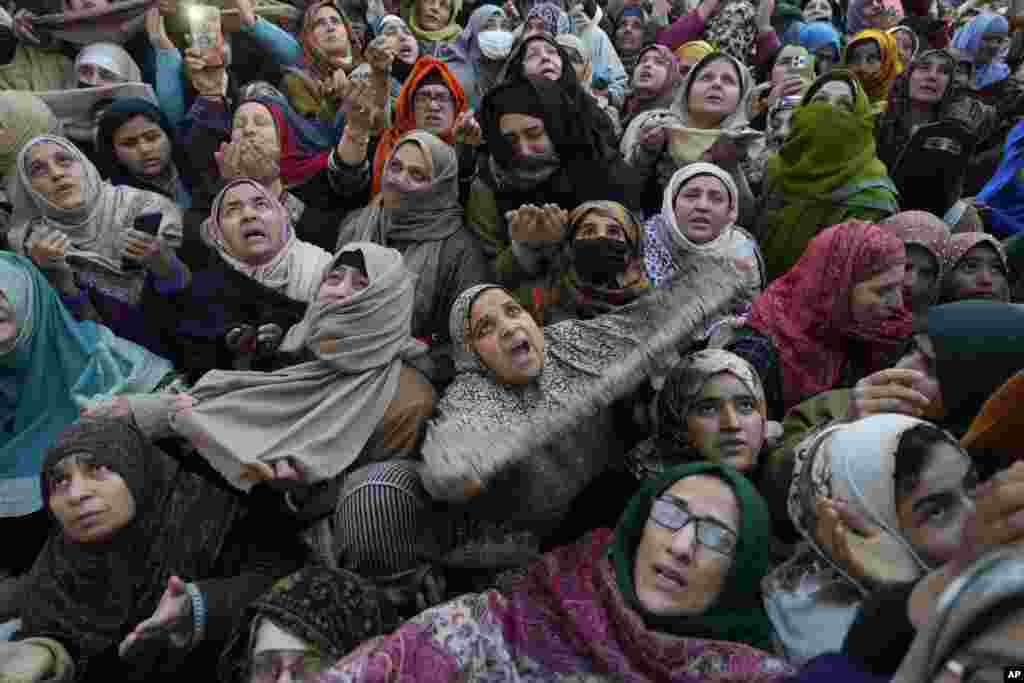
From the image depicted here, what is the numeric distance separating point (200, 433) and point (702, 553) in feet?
5.05

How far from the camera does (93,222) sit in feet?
10.8

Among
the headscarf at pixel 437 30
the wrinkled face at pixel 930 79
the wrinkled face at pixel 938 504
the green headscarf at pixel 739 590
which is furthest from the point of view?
the headscarf at pixel 437 30

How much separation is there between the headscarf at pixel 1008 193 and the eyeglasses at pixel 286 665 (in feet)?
12.8

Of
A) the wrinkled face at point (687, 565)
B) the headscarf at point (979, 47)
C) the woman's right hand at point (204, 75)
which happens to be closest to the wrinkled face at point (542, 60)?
the woman's right hand at point (204, 75)

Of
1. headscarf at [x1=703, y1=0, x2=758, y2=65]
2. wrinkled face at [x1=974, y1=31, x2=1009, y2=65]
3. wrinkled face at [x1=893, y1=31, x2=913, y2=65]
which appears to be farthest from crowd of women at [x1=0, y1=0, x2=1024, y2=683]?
wrinkled face at [x1=974, y1=31, x2=1009, y2=65]

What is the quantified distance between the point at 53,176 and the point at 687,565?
297 centimetres

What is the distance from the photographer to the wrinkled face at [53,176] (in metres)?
3.21

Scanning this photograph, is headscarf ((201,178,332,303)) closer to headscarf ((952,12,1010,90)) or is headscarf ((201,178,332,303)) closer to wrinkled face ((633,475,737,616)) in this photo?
wrinkled face ((633,475,737,616))

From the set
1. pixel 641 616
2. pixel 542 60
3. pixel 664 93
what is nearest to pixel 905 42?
pixel 664 93

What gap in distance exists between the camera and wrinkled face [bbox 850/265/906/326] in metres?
2.64

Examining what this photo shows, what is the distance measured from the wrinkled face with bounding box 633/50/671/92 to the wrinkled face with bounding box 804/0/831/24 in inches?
116

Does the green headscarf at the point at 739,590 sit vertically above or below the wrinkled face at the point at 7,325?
below

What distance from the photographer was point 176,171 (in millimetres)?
3900

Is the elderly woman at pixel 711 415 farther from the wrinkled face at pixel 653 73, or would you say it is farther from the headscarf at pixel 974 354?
the wrinkled face at pixel 653 73
